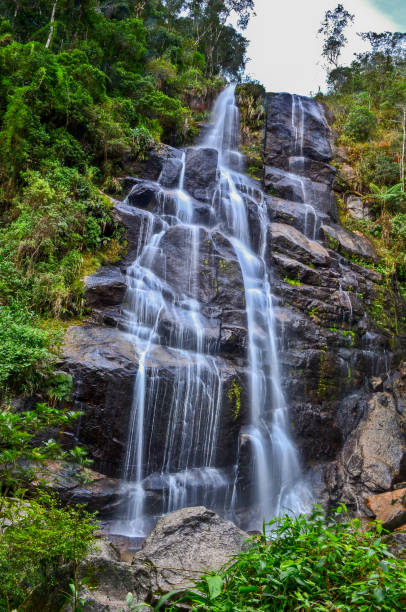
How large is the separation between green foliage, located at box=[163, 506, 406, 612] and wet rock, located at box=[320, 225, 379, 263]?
13.1m

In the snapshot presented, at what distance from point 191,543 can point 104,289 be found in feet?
20.0

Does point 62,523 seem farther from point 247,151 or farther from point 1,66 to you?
point 247,151

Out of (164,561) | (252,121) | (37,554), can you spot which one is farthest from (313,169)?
(37,554)

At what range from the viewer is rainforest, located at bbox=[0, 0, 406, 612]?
2945mm

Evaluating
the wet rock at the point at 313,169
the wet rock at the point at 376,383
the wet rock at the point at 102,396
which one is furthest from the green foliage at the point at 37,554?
the wet rock at the point at 313,169

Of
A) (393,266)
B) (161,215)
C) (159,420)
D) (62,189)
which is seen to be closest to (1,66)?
(62,189)

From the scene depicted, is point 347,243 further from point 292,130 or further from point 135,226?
point 135,226

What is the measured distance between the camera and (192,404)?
8664 millimetres

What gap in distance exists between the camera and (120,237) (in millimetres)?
11219

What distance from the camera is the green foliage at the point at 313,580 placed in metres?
2.12

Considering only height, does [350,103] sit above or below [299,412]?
above

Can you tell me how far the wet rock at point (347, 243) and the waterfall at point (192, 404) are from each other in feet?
11.2

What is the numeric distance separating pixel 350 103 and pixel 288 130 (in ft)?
23.3

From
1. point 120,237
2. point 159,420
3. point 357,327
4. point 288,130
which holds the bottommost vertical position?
point 159,420
